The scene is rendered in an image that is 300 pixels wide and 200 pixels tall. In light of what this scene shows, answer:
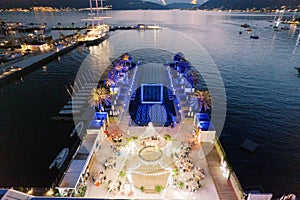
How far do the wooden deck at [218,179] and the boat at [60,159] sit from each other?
2217 centimetres

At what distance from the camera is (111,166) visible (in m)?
26.0

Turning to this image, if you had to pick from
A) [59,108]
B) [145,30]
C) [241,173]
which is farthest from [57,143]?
[145,30]

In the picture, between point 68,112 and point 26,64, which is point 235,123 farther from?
point 26,64

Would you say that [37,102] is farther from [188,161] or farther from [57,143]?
[188,161]

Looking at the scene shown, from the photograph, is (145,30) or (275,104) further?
(145,30)

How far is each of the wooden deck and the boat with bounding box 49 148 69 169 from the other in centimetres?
2217

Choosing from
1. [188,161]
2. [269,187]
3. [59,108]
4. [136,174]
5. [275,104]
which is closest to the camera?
[136,174]

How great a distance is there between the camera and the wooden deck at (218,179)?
2219 centimetres

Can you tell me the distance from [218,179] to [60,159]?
23828 millimetres

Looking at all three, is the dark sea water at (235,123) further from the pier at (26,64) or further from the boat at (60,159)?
the pier at (26,64)

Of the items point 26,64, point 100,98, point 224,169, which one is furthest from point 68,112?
point 26,64

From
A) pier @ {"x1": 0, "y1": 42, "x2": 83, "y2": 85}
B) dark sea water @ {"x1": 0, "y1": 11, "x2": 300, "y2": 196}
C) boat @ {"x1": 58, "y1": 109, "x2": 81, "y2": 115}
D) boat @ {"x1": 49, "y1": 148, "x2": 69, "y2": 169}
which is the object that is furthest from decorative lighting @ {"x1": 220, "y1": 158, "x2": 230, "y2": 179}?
pier @ {"x1": 0, "y1": 42, "x2": 83, "y2": 85}

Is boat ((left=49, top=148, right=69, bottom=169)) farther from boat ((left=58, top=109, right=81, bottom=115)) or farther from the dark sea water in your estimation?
boat ((left=58, top=109, right=81, bottom=115))

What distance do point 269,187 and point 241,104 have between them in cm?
2631
